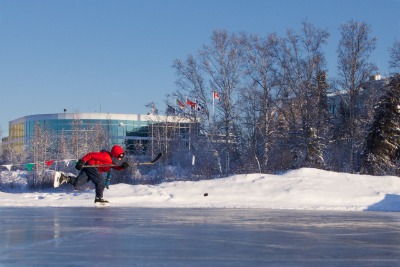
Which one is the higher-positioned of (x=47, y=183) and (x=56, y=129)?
(x=56, y=129)

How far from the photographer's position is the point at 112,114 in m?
92.0

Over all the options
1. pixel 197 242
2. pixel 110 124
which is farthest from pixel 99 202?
pixel 110 124

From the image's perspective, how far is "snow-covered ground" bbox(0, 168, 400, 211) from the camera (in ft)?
55.9

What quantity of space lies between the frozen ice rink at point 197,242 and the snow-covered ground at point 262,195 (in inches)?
222

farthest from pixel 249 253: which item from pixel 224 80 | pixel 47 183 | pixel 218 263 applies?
pixel 224 80

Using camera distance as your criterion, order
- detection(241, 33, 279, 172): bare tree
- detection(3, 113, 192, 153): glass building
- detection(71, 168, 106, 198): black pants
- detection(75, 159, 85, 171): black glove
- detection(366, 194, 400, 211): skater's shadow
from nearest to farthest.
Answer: detection(75, 159, 85, 171): black glove, detection(71, 168, 106, 198): black pants, detection(366, 194, 400, 211): skater's shadow, detection(241, 33, 279, 172): bare tree, detection(3, 113, 192, 153): glass building

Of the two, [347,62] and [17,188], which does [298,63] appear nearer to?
[347,62]

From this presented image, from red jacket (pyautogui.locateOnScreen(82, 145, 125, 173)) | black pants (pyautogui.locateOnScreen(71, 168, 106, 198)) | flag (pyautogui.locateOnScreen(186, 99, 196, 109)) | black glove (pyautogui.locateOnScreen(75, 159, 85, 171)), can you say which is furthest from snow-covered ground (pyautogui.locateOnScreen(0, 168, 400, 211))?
flag (pyautogui.locateOnScreen(186, 99, 196, 109))

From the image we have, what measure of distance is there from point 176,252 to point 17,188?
30476 mm

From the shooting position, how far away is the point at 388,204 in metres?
17.1

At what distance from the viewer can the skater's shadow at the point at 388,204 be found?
53.7ft

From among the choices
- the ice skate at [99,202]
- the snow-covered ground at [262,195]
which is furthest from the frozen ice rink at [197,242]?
the snow-covered ground at [262,195]

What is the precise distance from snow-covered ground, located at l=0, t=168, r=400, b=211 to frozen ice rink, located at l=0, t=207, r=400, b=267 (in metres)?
5.63

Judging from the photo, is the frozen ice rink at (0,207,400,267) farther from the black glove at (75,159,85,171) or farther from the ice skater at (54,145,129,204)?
the ice skater at (54,145,129,204)
